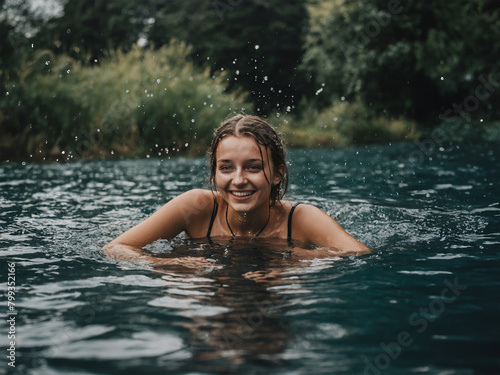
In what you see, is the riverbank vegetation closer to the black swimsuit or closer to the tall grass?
the tall grass

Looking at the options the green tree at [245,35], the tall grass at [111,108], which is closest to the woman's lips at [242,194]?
the tall grass at [111,108]

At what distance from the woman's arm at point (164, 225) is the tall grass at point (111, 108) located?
1033 cm

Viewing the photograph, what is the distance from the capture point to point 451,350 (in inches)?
101

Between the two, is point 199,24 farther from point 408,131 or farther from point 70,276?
point 70,276

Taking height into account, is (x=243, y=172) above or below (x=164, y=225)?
above

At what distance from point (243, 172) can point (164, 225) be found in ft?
2.78

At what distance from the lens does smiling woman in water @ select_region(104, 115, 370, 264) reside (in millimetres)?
4137

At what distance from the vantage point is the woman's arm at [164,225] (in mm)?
4332

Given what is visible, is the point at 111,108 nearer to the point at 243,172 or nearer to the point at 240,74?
the point at 243,172

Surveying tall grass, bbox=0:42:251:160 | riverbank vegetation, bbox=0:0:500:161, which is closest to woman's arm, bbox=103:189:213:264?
riverbank vegetation, bbox=0:0:500:161

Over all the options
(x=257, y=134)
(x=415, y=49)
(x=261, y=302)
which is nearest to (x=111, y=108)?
(x=257, y=134)

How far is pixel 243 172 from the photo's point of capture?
4.12 meters

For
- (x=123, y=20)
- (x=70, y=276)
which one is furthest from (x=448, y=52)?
(x=70, y=276)

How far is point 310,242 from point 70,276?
1.78 meters
